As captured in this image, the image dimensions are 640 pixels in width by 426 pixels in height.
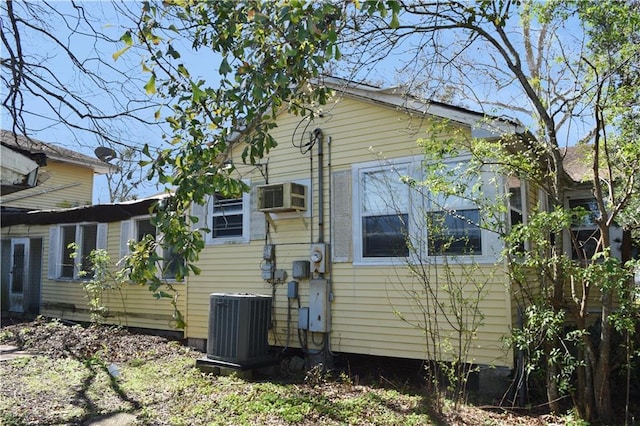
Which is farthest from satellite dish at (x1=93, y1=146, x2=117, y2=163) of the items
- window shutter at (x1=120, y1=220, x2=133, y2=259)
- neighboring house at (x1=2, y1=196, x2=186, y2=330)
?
window shutter at (x1=120, y1=220, x2=133, y2=259)

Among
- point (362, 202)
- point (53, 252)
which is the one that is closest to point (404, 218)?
point (362, 202)

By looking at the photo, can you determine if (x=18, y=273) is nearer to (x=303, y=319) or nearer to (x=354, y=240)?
(x=303, y=319)

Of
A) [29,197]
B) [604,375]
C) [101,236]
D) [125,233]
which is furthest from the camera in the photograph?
[29,197]

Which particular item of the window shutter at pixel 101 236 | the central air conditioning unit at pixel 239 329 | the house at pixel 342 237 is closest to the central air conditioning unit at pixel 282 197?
the house at pixel 342 237

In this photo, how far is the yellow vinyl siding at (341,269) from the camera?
6.44m

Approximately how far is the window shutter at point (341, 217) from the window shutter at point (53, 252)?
849 centimetres

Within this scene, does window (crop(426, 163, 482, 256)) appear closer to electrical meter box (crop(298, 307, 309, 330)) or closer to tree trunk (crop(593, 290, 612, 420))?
tree trunk (crop(593, 290, 612, 420))

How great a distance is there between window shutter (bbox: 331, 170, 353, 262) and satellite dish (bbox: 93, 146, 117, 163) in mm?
3136

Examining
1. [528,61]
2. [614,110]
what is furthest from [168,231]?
[528,61]

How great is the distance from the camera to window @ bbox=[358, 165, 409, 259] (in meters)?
6.80

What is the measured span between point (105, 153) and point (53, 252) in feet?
24.3

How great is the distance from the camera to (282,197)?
24.5 ft

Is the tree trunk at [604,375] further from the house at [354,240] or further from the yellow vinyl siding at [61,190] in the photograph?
the yellow vinyl siding at [61,190]

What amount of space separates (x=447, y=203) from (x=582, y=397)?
2.70 m
